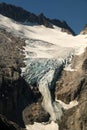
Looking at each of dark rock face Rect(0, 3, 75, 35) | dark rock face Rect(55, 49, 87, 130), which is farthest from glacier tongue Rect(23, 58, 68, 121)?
dark rock face Rect(0, 3, 75, 35)

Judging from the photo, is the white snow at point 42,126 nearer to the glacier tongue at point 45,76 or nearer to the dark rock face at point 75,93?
the dark rock face at point 75,93

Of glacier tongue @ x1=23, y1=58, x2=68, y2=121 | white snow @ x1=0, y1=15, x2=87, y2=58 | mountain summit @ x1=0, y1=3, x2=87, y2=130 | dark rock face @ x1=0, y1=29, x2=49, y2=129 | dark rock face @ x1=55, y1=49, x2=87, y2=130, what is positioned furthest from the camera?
white snow @ x1=0, y1=15, x2=87, y2=58

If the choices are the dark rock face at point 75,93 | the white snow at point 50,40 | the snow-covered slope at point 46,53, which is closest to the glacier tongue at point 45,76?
the snow-covered slope at point 46,53

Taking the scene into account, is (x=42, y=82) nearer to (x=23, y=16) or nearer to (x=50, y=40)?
(x=50, y=40)

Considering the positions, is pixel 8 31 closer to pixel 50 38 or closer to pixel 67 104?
pixel 50 38

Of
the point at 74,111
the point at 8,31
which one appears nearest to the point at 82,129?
the point at 74,111

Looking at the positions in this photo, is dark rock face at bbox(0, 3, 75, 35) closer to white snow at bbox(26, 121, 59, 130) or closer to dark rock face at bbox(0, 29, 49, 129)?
dark rock face at bbox(0, 29, 49, 129)

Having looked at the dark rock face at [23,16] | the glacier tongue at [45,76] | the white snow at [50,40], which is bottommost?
the glacier tongue at [45,76]

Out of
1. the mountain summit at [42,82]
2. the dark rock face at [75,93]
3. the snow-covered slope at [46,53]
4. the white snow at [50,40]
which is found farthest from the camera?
the white snow at [50,40]

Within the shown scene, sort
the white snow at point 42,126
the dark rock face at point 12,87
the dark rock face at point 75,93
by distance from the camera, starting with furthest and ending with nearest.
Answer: the dark rock face at point 12,87 → the white snow at point 42,126 → the dark rock face at point 75,93

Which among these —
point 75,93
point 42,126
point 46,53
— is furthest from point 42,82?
point 46,53
